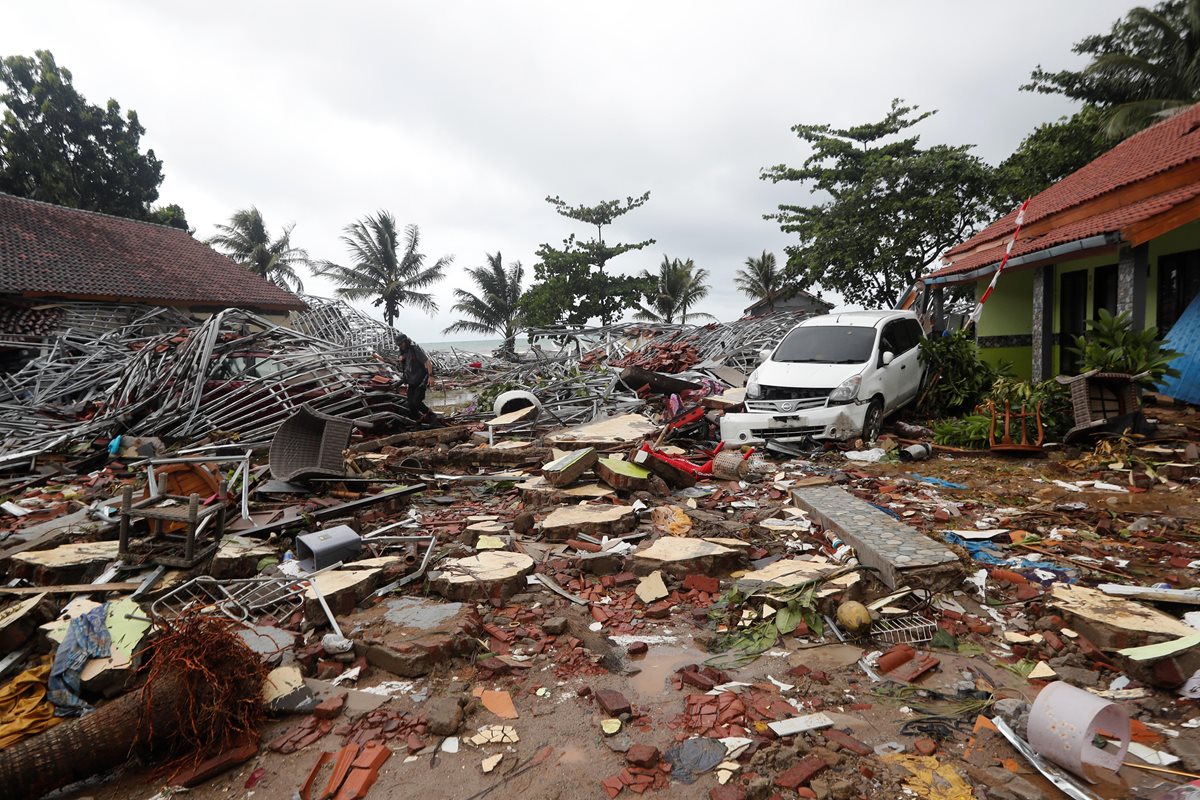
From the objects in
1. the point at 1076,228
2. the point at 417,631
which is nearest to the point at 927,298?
the point at 1076,228

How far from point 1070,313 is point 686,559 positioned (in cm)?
1150

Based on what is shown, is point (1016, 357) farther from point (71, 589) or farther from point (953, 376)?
point (71, 589)

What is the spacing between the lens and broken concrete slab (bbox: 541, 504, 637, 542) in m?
5.52

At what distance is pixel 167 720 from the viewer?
2785 mm

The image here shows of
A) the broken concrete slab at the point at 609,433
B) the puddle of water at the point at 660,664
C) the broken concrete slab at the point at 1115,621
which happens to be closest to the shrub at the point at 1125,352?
the broken concrete slab at the point at 1115,621

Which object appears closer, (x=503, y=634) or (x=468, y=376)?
(x=503, y=634)

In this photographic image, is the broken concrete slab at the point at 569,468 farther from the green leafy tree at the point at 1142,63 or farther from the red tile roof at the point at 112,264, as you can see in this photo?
the green leafy tree at the point at 1142,63

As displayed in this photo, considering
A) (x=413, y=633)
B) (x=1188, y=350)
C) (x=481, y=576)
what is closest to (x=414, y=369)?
(x=481, y=576)

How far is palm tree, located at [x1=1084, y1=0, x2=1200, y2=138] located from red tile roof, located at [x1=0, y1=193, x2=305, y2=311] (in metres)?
31.6

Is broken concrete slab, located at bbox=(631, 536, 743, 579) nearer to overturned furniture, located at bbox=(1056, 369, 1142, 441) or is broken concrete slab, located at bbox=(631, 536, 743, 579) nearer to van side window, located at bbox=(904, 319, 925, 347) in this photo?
overturned furniture, located at bbox=(1056, 369, 1142, 441)

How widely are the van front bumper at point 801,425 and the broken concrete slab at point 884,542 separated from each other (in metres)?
2.45

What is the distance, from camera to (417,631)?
12.1 ft

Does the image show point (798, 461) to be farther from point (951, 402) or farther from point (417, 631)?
point (417, 631)

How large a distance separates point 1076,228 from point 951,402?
10.0 feet
